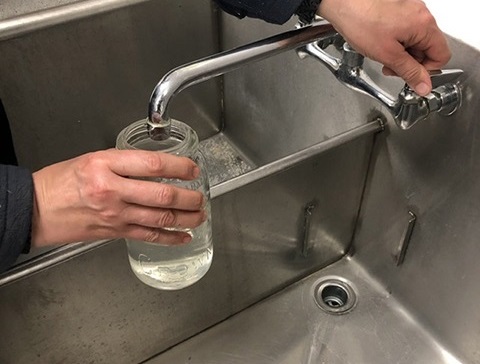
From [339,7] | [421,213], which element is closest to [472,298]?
[421,213]

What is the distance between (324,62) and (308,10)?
0.28 feet

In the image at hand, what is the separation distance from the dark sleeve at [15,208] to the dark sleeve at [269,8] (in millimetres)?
278

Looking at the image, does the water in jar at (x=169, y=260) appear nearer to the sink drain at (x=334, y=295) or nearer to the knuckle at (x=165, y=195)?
the knuckle at (x=165, y=195)

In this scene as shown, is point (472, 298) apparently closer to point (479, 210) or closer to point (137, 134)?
point (479, 210)

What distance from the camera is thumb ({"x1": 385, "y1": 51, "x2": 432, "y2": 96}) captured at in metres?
0.49

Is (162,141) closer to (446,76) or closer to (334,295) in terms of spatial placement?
(446,76)

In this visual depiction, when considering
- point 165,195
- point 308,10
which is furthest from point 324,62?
point 165,195

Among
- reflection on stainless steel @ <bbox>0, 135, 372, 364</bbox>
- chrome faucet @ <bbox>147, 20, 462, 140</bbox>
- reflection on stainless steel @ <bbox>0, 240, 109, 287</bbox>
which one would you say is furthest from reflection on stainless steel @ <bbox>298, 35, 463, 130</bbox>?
reflection on stainless steel @ <bbox>0, 240, 109, 287</bbox>

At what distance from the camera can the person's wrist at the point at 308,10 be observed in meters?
0.52

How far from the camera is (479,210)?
0.58 metres

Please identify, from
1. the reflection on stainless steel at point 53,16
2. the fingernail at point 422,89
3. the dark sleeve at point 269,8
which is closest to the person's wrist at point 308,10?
the dark sleeve at point 269,8

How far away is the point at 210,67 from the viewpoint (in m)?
0.47

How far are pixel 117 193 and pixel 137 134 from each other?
0.10m

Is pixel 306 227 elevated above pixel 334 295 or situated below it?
above
